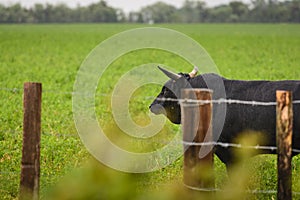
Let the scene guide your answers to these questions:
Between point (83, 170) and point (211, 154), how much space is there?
2.07 metres

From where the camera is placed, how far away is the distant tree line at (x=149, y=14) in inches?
4670

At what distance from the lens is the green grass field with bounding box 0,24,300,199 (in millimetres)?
2906

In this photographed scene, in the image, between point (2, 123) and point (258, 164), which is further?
point (2, 123)

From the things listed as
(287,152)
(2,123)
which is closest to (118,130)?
(287,152)

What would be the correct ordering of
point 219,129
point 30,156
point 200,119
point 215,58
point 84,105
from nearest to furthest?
point 200,119, point 30,156, point 219,129, point 84,105, point 215,58

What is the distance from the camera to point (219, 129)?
678 cm

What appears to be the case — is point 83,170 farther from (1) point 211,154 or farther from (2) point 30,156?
(2) point 30,156

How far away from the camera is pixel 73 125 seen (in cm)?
1097

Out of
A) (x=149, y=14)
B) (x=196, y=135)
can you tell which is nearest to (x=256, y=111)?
(x=196, y=135)

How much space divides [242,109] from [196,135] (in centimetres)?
208

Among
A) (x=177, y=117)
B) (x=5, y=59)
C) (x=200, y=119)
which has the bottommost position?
(x=5, y=59)

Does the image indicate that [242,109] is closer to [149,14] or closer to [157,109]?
[157,109]

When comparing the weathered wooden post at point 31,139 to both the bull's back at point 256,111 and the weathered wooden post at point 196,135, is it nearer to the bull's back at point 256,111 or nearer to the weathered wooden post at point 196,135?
the weathered wooden post at point 196,135

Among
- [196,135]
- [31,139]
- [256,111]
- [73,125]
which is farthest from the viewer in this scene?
[73,125]
